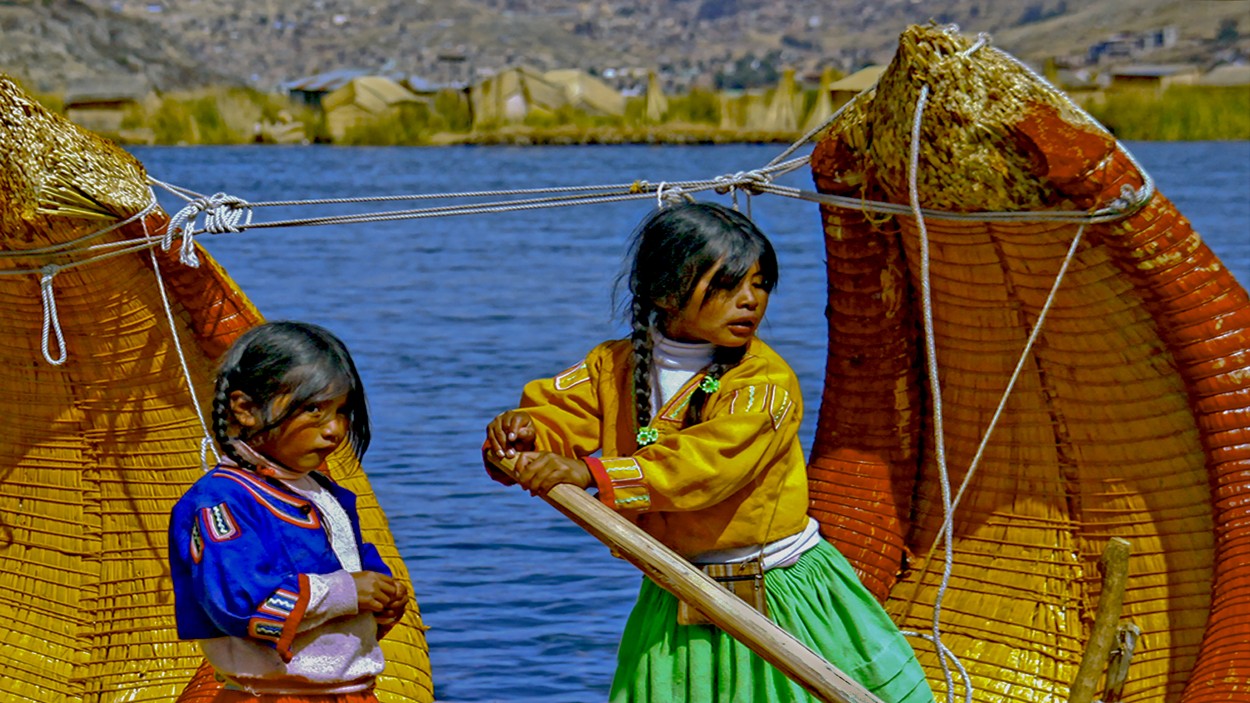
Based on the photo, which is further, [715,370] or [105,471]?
[105,471]

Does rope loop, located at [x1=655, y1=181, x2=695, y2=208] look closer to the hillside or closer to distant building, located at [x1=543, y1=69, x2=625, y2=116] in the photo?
distant building, located at [x1=543, y1=69, x2=625, y2=116]

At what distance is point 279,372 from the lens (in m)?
2.97

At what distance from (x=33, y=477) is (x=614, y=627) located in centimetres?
266

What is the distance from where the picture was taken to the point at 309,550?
9.70 ft

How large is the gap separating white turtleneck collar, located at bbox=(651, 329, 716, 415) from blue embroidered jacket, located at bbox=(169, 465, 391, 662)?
24.8 inches

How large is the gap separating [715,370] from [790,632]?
17.5 inches

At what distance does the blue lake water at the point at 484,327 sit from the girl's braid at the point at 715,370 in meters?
2.99

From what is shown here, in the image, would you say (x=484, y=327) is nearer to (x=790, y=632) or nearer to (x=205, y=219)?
(x=205, y=219)

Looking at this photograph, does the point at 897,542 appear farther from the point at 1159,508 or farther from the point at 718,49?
the point at 718,49

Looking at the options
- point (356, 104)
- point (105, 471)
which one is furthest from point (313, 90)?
point (105, 471)

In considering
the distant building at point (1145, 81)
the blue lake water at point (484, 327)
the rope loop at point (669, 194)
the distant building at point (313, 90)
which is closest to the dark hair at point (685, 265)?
the rope loop at point (669, 194)

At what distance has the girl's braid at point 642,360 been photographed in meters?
3.29

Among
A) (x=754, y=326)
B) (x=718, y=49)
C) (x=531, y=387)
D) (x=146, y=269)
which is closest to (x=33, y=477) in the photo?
(x=146, y=269)

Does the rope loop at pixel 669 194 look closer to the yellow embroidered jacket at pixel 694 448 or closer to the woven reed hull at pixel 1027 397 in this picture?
the woven reed hull at pixel 1027 397
